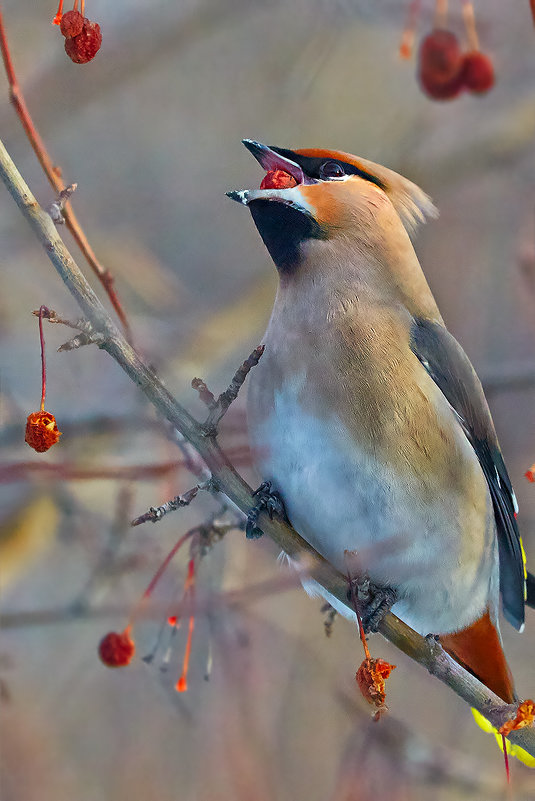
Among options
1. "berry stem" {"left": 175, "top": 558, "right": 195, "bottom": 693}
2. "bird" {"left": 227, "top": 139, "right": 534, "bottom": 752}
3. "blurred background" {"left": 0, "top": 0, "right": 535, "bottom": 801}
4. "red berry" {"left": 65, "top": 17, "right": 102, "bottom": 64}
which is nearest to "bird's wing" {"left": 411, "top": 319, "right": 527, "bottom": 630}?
"bird" {"left": 227, "top": 139, "right": 534, "bottom": 752}

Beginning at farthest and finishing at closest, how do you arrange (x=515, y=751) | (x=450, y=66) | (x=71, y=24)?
(x=450, y=66)
(x=515, y=751)
(x=71, y=24)

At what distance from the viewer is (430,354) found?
1724 mm

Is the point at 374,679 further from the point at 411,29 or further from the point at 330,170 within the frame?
the point at 411,29

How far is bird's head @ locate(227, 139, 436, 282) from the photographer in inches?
64.7

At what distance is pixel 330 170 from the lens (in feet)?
5.52

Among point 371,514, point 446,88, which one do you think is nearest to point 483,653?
point 371,514

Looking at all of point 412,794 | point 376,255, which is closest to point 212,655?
point 412,794

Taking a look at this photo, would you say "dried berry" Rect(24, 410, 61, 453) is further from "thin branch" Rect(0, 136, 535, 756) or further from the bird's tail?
the bird's tail

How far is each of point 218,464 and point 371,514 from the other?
369 millimetres

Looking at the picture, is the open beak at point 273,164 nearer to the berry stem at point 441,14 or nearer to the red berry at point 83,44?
the red berry at point 83,44

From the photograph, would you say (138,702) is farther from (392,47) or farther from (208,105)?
(392,47)

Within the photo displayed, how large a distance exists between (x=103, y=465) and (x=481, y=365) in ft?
2.84

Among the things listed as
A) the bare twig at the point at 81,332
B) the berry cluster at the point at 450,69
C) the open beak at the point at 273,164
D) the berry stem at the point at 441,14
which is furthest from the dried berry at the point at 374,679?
the berry stem at the point at 441,14

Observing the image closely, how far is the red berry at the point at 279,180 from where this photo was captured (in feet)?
5.40
